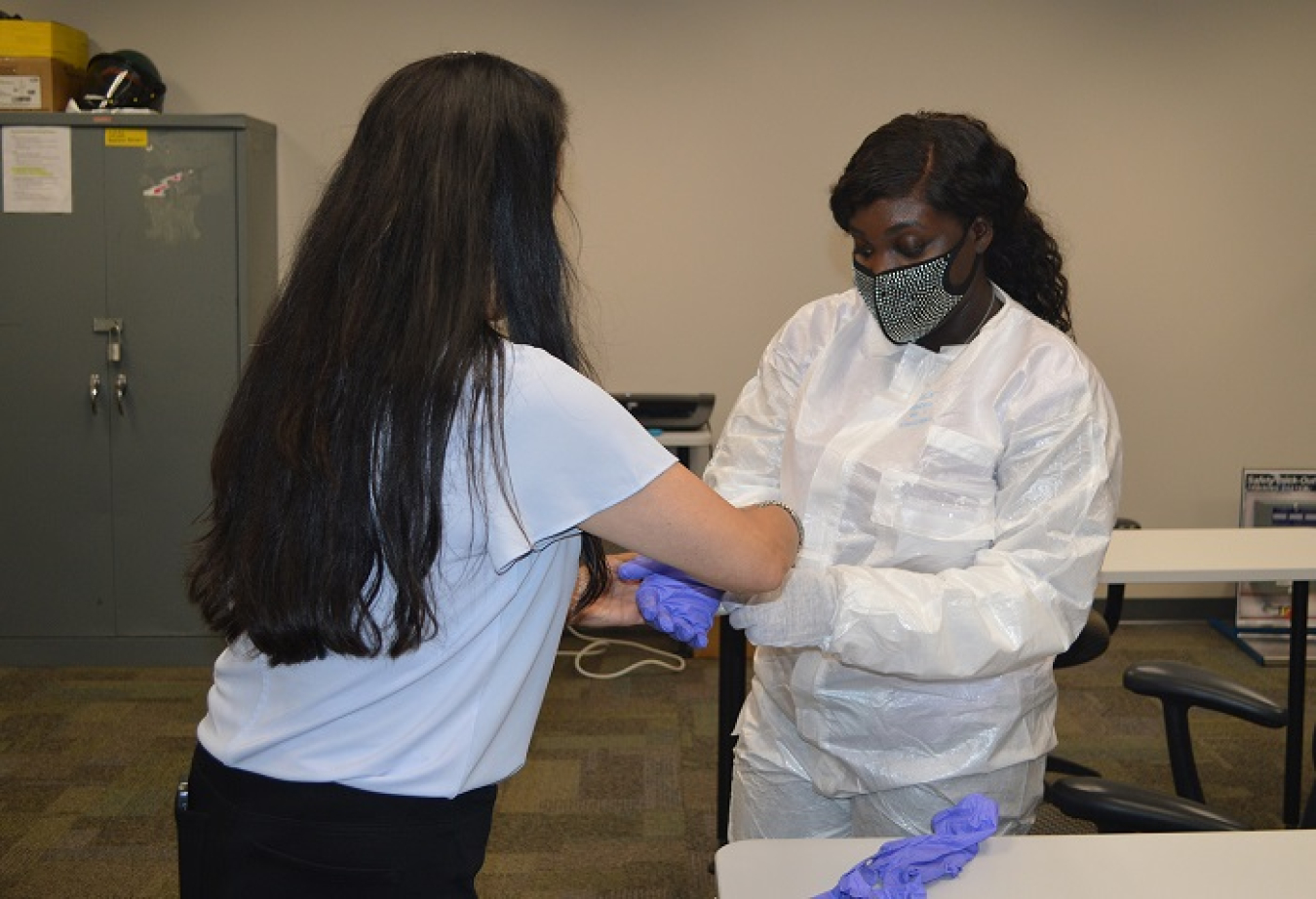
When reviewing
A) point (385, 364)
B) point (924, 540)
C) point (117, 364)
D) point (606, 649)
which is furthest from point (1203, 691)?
point (117, 364)

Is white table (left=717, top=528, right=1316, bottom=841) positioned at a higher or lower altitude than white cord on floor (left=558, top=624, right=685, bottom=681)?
higher

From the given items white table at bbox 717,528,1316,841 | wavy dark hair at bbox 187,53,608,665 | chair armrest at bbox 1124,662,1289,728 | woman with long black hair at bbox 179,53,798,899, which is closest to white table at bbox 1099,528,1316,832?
white table at bbox 717,528,1316,841

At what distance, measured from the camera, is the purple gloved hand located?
1.47 metres

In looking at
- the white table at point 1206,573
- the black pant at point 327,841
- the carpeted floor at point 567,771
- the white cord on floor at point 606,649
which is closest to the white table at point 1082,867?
the black pant at point 327,841

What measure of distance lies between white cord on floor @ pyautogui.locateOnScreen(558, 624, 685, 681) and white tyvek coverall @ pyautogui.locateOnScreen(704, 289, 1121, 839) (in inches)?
90.6

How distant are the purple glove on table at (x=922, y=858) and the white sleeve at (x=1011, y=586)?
171 mm

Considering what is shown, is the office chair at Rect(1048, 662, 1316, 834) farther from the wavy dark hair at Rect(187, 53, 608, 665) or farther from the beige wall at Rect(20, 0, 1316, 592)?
the beige wall at Rect(20, 0, 1316, 592)

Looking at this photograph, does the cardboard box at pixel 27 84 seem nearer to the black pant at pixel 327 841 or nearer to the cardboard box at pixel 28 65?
the cardboard box at pixel 28 65

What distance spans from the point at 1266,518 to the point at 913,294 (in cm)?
319

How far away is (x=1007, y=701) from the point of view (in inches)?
68.1

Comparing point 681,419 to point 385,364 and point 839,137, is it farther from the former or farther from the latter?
point 385,364

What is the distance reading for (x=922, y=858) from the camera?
141 cm

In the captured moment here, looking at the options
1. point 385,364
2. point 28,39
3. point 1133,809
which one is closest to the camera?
point 385,364

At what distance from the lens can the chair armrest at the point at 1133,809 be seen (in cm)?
165
